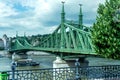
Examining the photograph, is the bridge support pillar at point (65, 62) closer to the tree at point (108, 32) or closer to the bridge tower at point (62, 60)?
the bridge tower at point (62, 60)

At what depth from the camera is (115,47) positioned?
19859mm

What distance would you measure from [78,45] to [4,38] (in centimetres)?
13683

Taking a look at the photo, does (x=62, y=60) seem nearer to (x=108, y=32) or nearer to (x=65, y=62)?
(x=65, y=62)

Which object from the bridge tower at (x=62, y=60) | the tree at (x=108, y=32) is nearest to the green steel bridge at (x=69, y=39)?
the bridge tower at (x=62, y=60)

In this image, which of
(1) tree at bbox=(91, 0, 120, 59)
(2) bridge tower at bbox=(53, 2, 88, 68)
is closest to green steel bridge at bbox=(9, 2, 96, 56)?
(2) bridge tower at bbox=(53, 2, 88, 68)

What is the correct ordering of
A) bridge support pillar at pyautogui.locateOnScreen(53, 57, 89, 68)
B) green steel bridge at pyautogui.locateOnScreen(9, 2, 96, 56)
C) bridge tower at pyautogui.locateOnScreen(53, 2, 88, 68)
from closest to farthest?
bridge support pillar at pyautogui.locateOnScreen(53, 57, 89, 68) < bridge tower at pyautogui.locateOnScreen(53, 2, 88, 68) < green steel bridge at pyautogui.locateOnScreen(9, 2, 96, 56)

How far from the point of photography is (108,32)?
19.7m

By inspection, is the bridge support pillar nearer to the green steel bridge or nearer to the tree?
the green steel bridge

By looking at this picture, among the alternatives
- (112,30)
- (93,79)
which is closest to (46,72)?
(93,79)

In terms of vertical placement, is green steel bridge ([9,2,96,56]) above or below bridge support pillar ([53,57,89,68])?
above

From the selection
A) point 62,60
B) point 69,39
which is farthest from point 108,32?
point 69,39

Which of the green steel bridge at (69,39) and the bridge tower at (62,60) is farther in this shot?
the green steel bridge at (69,39)

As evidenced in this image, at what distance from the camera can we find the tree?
64.6 ft

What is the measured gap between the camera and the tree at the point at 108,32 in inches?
775
